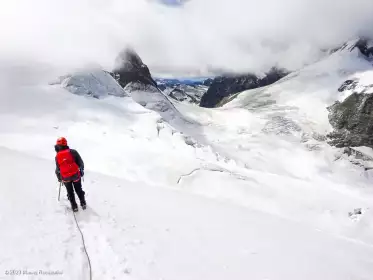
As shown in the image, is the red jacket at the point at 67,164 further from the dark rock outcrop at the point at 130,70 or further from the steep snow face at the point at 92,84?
the dark rock outcrop at the point at 130,70

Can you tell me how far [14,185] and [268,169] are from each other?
2551 inches

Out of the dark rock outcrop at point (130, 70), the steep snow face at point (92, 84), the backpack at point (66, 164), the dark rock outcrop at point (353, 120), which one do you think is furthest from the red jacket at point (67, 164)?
the dark rock outcrop at point (353, 120)

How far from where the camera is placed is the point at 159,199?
16.5m

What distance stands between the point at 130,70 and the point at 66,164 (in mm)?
87237

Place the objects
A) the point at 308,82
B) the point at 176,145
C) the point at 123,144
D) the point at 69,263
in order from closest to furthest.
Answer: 1. the point at 69,263
2. the point at 123,144
3. the point at 176,145
4. the point at 308,82

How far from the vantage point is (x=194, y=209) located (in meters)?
15.5

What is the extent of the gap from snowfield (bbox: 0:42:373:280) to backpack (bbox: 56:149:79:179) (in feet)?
3.76

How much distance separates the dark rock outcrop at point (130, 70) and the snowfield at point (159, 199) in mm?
7359

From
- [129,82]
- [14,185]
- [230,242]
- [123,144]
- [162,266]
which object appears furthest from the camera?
[129,82]

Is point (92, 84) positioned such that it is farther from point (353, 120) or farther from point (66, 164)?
point (353, 120)

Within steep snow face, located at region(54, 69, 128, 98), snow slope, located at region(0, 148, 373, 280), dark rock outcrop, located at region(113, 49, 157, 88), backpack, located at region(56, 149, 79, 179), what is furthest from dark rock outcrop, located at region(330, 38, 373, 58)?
backpack, located at region(56, 149, 79, 179)

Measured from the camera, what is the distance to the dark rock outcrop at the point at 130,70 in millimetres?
92562

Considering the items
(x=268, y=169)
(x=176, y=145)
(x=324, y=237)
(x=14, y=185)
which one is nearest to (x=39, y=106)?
(x=176, y=145)

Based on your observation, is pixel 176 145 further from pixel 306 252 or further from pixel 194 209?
pixel 306 252
